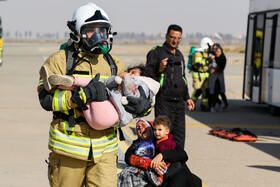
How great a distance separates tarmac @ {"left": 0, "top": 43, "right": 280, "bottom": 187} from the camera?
6.98 m

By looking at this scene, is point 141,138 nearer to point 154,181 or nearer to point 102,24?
point 154,181

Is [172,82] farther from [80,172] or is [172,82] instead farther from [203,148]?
[80,172]

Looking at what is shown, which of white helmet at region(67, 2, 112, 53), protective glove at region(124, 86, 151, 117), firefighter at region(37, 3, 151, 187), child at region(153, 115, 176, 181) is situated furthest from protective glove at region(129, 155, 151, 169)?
white helmet at region(67, 2, 112, 53)

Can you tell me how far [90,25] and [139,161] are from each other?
6.02 feet

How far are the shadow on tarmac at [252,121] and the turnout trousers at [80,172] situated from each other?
16.2 ft

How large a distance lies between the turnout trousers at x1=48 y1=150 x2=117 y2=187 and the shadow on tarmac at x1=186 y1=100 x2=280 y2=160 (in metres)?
4.94

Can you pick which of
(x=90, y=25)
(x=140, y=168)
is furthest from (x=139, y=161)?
(x=90, y=25)

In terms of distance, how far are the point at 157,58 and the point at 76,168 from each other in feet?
10.6

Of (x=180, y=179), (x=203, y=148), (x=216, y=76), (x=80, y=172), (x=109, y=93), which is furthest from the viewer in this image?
(x=216, y=76)

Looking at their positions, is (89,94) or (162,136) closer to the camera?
(89,94)

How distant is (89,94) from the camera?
3.83 metres

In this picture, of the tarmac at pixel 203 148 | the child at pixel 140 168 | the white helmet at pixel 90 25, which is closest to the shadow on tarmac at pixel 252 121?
the tarmac at pixel 203 148

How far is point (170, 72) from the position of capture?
700 cm

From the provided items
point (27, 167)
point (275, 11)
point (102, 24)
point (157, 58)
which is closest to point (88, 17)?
point (102, 24)
